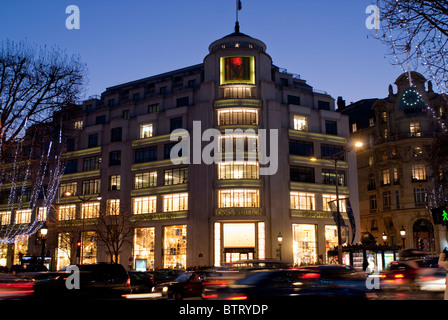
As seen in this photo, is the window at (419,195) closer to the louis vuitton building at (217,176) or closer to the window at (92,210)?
the louis vuitton building at (217,176)

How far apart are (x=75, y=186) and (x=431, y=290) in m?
54.7

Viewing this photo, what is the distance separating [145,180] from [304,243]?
21571mm

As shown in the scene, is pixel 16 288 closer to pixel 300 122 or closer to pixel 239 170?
pixel 239 170

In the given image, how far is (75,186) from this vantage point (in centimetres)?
6475

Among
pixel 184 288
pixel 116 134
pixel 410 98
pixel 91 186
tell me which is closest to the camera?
pixel 184 288

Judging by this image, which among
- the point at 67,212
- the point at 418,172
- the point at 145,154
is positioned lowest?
the point at 67,212

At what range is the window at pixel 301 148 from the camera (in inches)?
2243

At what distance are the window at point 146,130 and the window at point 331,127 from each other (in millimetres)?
23466

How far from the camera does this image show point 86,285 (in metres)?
15.9

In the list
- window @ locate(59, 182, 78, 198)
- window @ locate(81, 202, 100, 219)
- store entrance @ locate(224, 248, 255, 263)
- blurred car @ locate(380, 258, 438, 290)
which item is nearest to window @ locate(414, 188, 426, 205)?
store entrance @ locate(224, 248, 255, 263)

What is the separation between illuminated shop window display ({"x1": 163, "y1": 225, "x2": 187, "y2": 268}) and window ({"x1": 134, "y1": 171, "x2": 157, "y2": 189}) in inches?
247

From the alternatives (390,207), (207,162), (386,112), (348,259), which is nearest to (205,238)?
(207,162)

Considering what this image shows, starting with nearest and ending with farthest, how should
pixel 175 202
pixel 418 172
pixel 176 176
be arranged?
pixel 175 202
pixel 176 176
pixel 418 172

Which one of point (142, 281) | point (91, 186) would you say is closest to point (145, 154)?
point (91, 186)
